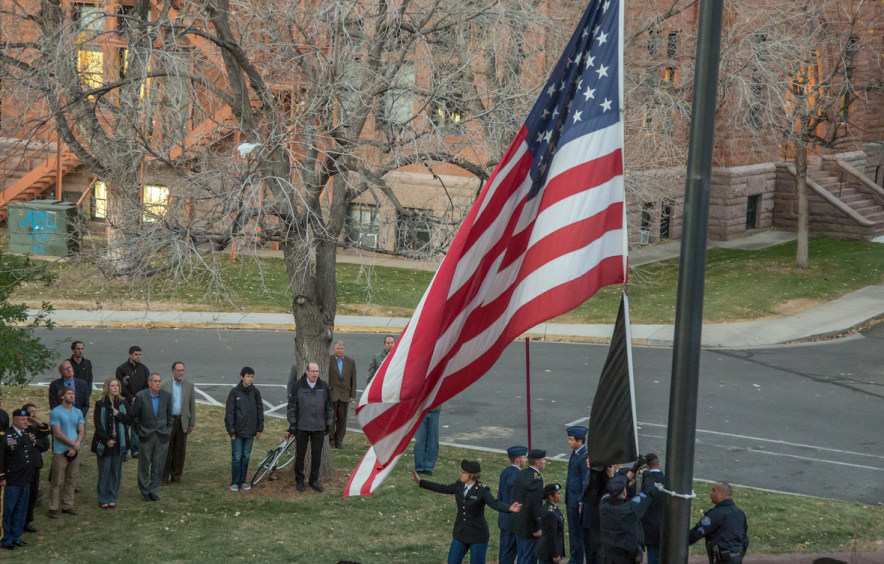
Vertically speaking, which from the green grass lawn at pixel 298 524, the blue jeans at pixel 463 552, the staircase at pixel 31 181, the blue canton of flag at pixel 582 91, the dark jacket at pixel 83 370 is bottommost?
the green grass lawn at pixel 298 524

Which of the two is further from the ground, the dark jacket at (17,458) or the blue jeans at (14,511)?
the dark jacket at (17,458)

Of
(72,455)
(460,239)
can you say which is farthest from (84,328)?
(460,239)

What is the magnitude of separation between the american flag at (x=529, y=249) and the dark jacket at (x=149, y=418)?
6.33m

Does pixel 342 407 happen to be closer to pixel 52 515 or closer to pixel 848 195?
pixel 52 515

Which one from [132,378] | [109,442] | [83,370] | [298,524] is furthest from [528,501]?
[83,370]

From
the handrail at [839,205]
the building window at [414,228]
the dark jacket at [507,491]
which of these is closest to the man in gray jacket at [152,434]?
the building window at [414,228]

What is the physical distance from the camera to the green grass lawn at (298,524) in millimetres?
10398

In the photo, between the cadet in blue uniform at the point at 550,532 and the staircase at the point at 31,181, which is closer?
the cadet in blue uniform at the point at 550,532

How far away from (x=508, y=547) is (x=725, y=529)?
2.28 metres

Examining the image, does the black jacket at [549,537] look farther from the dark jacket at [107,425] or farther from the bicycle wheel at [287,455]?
the dark jacket at [107,425]

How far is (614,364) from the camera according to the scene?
5.79 m

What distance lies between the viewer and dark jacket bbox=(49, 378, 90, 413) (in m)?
12.7

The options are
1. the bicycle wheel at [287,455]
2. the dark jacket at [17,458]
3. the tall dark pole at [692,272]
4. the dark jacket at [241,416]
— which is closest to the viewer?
the tall dark pole at [692,272]

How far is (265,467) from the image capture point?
42.1ft
